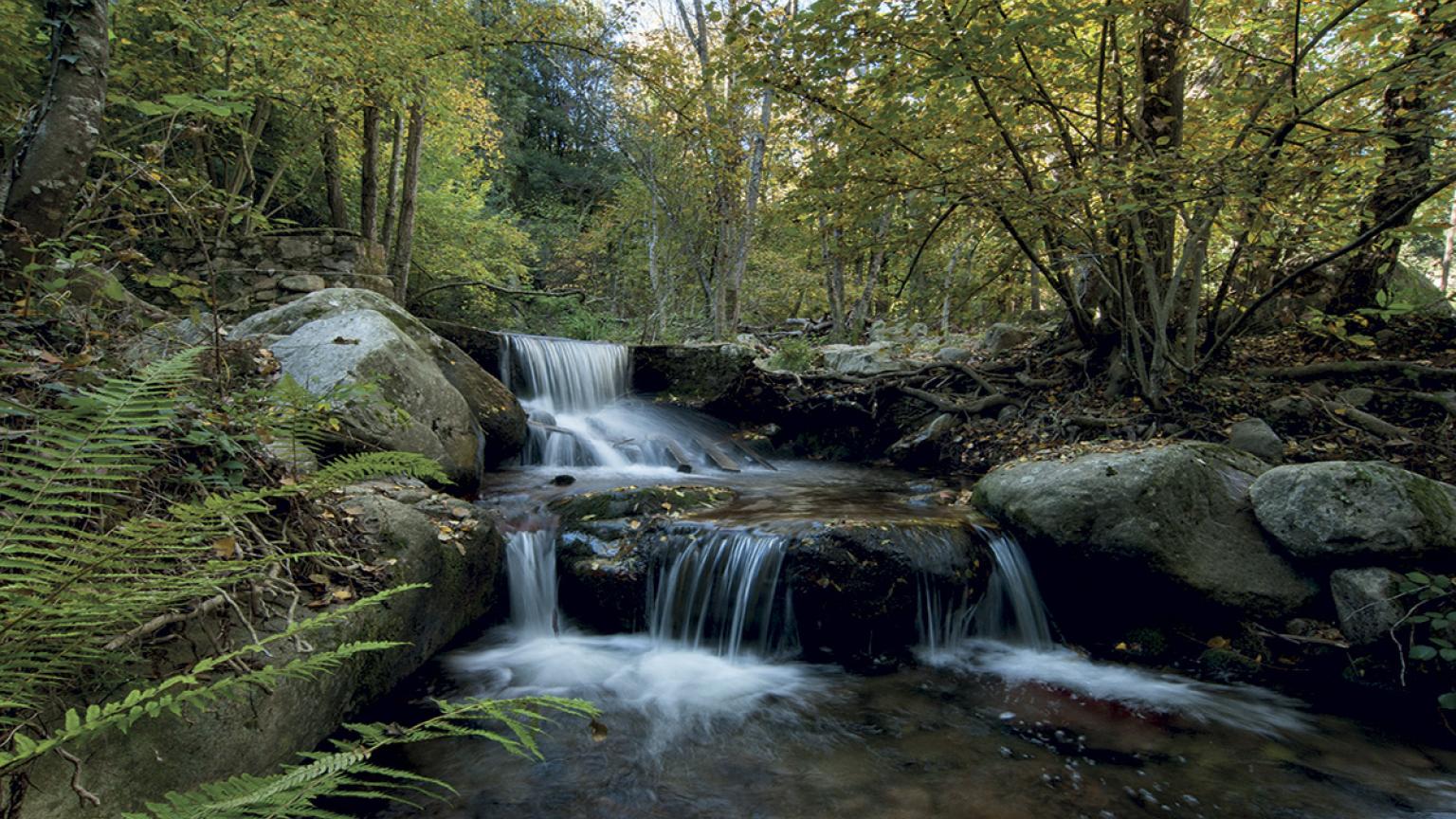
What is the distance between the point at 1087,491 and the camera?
4.54 meters

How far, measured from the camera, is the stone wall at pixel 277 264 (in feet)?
26.4

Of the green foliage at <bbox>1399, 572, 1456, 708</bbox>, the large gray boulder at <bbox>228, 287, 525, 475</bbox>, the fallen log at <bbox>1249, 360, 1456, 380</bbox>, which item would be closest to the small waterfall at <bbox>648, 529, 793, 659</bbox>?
the large gray boulder at <bbox>228, 287, 525, 475</bbox>

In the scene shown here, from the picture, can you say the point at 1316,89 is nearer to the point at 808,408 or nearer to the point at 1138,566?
the point at 1138,566

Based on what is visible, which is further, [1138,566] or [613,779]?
[1138,566]

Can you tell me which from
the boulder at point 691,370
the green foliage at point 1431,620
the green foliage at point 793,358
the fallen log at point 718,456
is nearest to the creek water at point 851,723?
the green foliage at point 1431,620

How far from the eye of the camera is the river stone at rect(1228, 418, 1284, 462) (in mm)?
5348

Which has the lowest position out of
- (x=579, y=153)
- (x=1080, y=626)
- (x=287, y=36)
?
(x=1080, y=626)

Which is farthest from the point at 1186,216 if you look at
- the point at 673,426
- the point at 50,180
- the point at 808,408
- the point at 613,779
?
the point at 50,180

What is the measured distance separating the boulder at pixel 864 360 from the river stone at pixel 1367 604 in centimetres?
585

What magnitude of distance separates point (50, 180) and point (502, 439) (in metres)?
4.74

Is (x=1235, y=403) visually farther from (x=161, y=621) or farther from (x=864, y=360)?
(x=161, y=621)

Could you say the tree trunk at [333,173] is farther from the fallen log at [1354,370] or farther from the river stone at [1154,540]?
the fallen log at [1354,370]

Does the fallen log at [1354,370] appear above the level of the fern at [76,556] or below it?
above

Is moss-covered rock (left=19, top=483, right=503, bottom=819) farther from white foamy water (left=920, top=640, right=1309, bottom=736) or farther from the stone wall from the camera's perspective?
the stone wall
